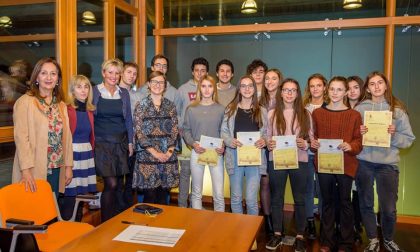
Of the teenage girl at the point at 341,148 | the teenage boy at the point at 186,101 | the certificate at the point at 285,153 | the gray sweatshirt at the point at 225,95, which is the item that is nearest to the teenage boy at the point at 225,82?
the gray sweatshirt at the point at 225,95

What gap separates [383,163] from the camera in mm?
3299

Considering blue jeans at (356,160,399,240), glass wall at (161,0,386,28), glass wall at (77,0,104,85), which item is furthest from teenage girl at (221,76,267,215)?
glass wall at (161,0,386,28)

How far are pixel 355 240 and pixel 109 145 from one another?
107 inches

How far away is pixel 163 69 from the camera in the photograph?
420 centimetres

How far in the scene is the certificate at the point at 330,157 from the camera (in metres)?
3.19

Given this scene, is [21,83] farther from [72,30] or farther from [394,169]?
[394,169]

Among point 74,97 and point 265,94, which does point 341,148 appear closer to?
point 265,94

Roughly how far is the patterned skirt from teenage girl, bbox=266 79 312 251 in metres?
1.70

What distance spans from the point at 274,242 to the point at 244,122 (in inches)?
47.5

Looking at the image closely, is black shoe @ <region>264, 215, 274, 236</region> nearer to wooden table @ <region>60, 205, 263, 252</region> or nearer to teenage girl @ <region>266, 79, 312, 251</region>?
teenage girl @ <region>266, 79, 312, 251</region>

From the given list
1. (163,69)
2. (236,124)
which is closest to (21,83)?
(163,69)

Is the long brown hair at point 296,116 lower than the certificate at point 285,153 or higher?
higher

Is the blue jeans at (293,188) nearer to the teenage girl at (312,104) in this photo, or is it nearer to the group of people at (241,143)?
the group of people at (241,143)

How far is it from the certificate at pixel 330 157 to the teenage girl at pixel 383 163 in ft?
1.01
